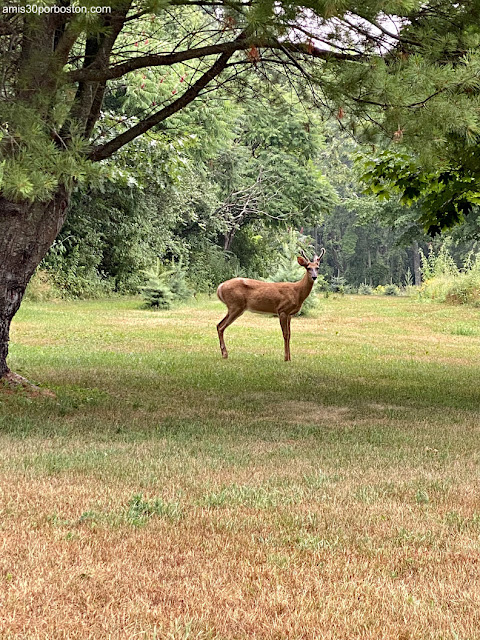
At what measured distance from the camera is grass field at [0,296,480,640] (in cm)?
295

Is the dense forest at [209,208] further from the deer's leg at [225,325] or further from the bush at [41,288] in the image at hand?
the deer's leg at [225,325]

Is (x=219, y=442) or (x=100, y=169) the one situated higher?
(x=100, y=169)

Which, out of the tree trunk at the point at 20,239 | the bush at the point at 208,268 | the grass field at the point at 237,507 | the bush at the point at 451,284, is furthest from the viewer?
the bush at the point at 208,268

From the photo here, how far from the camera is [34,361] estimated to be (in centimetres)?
1100

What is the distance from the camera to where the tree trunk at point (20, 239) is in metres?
7.69

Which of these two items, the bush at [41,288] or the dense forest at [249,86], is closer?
the dense forest at [249,86]

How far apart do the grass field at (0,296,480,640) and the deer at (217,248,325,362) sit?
2059 mm

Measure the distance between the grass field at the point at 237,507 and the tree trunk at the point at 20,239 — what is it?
1.11m

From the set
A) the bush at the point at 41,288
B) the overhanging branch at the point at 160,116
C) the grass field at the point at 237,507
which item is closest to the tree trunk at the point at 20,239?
the overhanging branch at the point at 160,116

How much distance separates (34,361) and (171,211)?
61.0 feet

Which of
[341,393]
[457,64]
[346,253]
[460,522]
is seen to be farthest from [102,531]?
[346,253]

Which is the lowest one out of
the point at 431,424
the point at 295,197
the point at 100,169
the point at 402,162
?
the point at 431,424

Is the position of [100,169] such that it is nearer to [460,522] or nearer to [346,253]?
[460,522]

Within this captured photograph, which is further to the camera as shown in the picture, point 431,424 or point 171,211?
point 171,211
